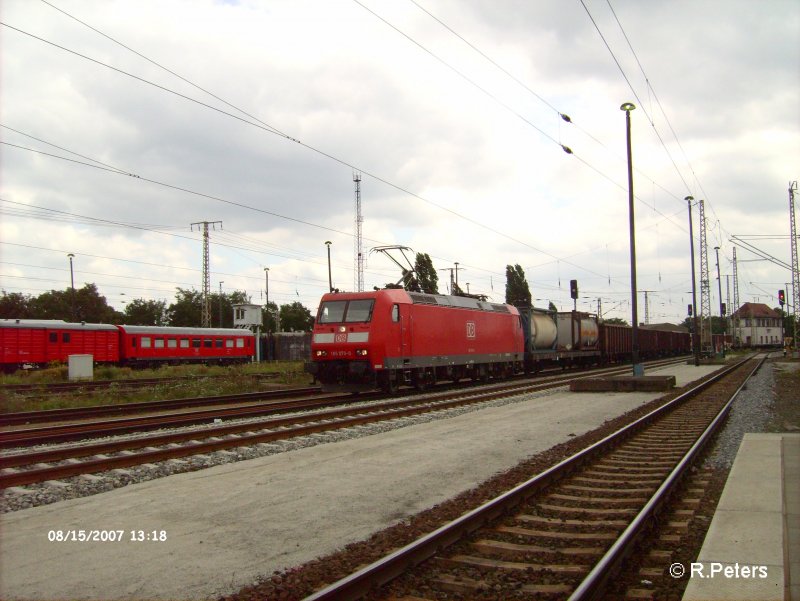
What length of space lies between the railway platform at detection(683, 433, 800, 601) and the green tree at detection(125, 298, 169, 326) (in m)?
84.3

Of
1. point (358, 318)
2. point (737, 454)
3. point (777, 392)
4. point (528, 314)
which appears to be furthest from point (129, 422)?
point (528, 314)

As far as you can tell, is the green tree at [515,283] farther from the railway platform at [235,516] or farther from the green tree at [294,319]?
the railway platform at [235,516]

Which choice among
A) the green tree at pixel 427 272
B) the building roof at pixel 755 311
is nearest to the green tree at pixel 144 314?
the green tree at pixel 427 272

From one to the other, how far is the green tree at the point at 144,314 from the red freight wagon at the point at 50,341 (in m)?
49.5

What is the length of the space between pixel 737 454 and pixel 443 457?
4105mm

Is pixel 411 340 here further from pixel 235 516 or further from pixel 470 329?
pixel 235 516

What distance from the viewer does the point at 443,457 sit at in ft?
29.5

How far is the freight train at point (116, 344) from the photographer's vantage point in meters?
31.9

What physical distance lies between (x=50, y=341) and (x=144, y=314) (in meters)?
56.0

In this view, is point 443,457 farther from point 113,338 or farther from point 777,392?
point 113,338

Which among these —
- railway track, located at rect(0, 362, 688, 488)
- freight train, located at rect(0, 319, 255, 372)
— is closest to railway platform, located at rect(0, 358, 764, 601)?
railway track, located at rect(0, 362, 688, 488)

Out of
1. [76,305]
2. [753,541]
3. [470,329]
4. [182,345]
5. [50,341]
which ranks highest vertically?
[76,305]

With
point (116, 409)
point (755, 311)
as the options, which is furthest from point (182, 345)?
point (755, 311)

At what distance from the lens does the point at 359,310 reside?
18.1 m
